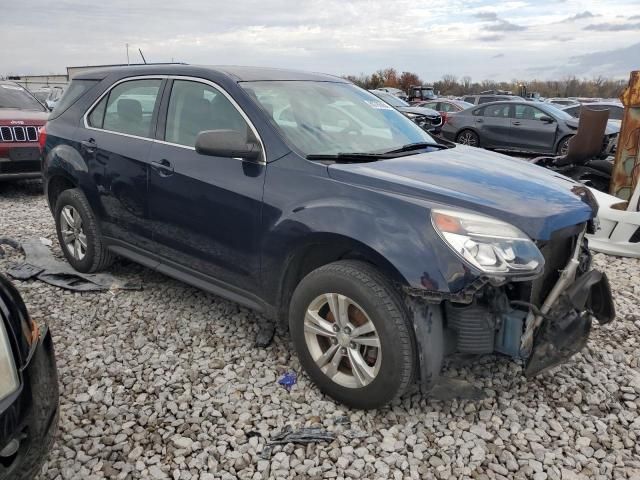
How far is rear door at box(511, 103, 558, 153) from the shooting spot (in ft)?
44.2

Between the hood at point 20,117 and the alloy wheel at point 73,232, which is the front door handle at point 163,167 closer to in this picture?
the alloy wheel at point 73,232

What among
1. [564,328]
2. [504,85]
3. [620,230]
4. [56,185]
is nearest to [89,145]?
[56,185]

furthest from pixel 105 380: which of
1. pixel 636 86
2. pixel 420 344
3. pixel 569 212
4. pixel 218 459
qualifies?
pixel 636 86

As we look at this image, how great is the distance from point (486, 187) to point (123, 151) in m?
2.56

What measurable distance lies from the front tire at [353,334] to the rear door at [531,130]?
1232 centimetres

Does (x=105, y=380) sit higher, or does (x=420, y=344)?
(x=420, y=344)

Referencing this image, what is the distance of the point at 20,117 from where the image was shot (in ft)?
25.4

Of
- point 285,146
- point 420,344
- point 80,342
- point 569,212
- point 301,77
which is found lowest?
point 80,342

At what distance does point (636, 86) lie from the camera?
22.1ft

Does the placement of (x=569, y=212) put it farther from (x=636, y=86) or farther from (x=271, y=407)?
(x=636, y=86)

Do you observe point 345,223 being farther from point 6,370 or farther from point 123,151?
point 123,151

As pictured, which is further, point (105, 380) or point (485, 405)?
point (105, 380)

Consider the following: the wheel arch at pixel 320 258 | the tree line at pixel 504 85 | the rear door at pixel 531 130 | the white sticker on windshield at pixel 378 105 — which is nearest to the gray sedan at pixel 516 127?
the rear door at pixel 531 130

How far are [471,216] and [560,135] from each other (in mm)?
12198
